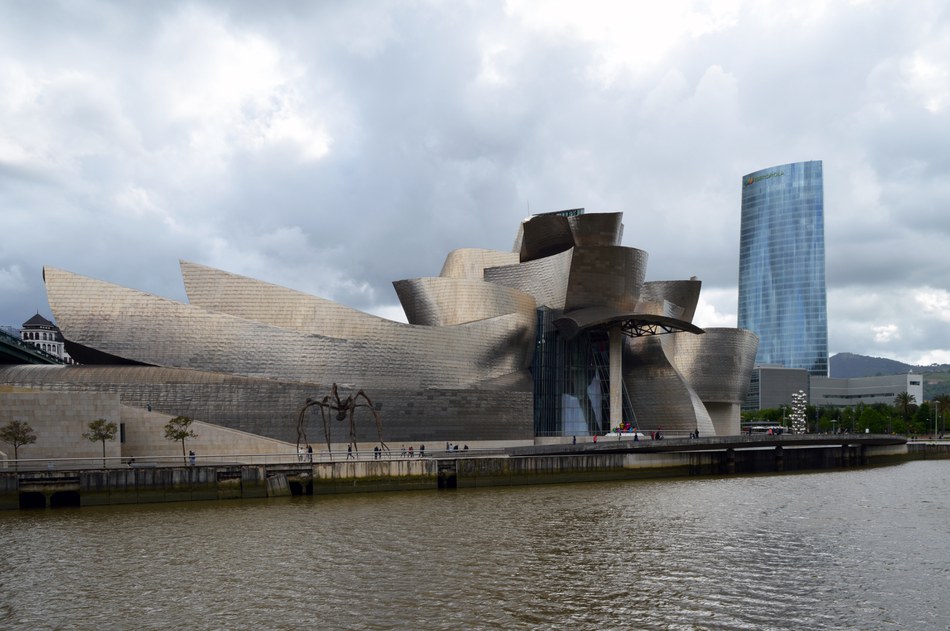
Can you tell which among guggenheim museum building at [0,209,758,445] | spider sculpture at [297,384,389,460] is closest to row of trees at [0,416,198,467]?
guggenheim museum building at [0,209,758,445]

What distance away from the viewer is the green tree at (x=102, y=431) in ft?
110

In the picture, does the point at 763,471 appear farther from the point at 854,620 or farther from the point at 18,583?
the point at 18,583

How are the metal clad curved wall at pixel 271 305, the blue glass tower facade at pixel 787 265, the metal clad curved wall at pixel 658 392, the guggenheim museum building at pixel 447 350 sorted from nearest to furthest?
the guggenheim museum building at pixel 447 350 → the metal clad curved wall at pixel 271 305 → the metal clad curved wall at pixel 658 392 → the blue glass tower facade at pixel 787 265

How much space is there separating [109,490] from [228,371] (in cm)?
1383

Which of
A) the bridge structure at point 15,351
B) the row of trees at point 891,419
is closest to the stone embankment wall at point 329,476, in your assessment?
the bridge structure at point 15,351

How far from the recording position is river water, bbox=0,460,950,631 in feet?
49.3

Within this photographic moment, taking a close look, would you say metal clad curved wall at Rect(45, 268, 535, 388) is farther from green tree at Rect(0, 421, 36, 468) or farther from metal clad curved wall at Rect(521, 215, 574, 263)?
metal clad curved wall at Rect(521, 215, 574, 263)

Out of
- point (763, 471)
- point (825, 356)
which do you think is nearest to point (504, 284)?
point (763, 471)

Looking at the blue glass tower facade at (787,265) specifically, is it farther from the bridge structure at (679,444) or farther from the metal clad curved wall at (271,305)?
the metal clad curved wall at (271,305)

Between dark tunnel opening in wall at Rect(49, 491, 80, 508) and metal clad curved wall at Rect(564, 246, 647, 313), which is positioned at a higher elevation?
metal clad curved wall at Rect(564, 246, 647, 313)

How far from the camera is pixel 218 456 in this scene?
120ft

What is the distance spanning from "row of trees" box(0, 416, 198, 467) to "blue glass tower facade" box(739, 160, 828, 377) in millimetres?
139430

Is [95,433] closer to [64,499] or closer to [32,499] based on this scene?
[64,499]

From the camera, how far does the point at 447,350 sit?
48.1 metres
